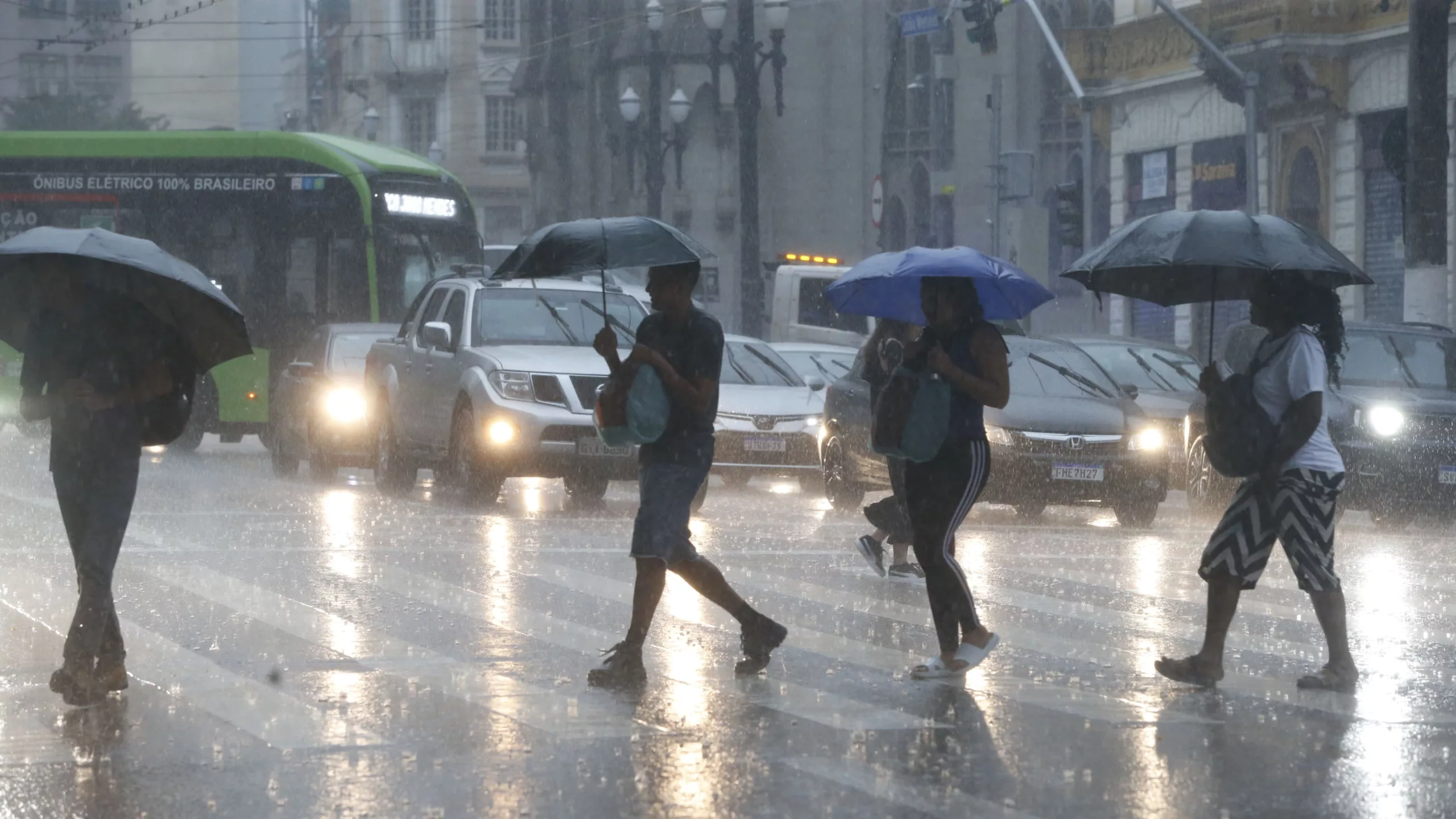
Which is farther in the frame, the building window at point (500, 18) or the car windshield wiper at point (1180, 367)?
the building window at point (500, 18)

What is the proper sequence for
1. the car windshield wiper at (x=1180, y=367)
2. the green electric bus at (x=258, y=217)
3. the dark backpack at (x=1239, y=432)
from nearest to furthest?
the dark backpack at (x=1239, y=432) → the car windshield wiper at (x=1180, y=367) → the green electric bus at (x=258, y=217)

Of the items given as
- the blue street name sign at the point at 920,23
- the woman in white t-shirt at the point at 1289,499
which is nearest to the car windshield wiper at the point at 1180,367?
the blue street name sign at the point at 920,23

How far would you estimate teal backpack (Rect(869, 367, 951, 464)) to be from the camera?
861 cm

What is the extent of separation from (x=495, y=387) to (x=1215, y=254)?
1026 cm

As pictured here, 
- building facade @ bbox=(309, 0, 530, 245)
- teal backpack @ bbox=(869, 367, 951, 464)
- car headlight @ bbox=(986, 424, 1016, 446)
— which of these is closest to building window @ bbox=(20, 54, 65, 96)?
building facade @ bbox=(309, 0, 530, 245)

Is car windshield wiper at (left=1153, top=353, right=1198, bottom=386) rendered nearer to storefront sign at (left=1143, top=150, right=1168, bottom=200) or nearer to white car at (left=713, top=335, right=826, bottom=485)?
white car at (left=713, top=335, right=826, bottom=485)

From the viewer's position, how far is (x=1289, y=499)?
8586mm

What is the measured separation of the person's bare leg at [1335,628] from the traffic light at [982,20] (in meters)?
22.1

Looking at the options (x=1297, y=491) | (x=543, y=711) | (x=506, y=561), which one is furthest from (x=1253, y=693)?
(x=506, y=561)

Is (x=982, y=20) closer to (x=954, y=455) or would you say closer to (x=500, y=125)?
(x=954, y=455)

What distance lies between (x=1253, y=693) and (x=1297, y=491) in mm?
767

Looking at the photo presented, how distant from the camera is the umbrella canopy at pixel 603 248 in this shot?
359 inches

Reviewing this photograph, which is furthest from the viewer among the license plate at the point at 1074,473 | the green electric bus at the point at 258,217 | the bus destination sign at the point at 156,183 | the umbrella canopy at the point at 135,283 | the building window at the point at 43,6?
the building window at the point at 43,6

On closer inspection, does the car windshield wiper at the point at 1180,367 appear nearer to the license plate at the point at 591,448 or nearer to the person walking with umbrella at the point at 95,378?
the license plate at the point at 591,448
